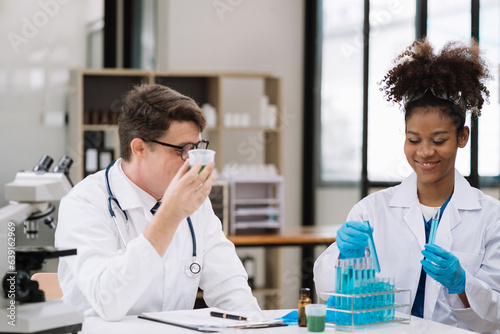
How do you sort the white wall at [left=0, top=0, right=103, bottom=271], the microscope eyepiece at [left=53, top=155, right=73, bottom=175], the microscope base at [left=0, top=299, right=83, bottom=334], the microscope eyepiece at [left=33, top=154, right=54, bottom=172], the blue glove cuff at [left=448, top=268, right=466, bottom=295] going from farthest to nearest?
the white wall at [left=0, top=0, right=103, bottom=271]
the blue glove cuff at [left=448, top=268, right=466, bottom=295]
the microscope eyepiece at [left=53, top=155, right=73, bottom=175]
the microscope eyepiece at [left=33, top=154, right=54, bottom=172]
the microscope base at [left=0, top=299, right=83, bottom=334]

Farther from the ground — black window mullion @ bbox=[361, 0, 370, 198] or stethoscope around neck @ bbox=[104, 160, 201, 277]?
black window mullion @ bbox=[361, 0, 370, 198]

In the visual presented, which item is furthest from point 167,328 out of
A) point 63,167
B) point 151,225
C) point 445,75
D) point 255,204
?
point 255,204

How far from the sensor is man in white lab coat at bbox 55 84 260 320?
1.82 metres

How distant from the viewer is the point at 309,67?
19.2 feet

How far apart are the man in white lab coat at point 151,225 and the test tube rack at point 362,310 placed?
385 mm

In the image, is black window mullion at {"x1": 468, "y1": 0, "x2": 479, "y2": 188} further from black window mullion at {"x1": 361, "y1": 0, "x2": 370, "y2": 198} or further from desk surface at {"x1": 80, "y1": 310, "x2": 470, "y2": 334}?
desk surface at {"x1": 80, "y1": 310, "x2": 470, "y2": 334}

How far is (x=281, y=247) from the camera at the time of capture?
462cm

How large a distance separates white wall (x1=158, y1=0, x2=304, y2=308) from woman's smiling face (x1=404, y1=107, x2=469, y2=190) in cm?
356

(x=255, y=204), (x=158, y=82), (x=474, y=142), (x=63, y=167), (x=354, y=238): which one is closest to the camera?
(x=63, y=167)

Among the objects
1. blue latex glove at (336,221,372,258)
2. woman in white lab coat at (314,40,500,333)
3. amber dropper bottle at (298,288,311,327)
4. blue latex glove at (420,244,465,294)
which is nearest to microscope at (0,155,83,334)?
amber dropper bottle at (298,288,311,327)

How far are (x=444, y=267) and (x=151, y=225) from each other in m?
0.90

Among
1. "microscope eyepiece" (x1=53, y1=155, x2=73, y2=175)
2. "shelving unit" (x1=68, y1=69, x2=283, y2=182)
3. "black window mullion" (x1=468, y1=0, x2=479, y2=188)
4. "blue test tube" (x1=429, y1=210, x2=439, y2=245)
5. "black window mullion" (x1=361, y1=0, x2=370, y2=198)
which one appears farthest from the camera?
"black window mullion" (x1=361, y1=0, x2=370, y2=198)

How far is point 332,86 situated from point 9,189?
4.38 meters

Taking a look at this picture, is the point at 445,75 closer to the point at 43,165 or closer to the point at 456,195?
the point at 456,195
